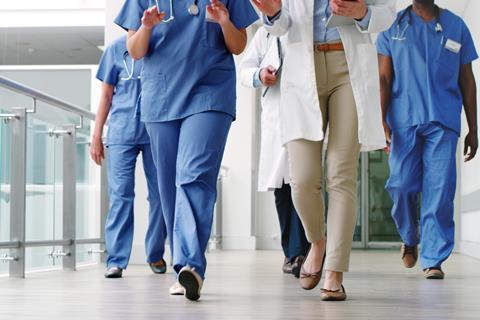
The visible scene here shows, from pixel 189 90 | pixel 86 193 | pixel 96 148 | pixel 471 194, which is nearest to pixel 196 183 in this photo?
pixel 189 90

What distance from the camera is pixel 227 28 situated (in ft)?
9.91

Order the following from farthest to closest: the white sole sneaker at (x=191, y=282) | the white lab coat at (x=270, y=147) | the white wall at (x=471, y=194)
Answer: the white wall at (x=471, y=194), the white lab coat at (x=270, y=147), the white sole sneaker at (x=191, y=282)

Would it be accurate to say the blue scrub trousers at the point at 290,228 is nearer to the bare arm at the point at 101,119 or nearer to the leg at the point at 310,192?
the bare arm at the point at 101,119

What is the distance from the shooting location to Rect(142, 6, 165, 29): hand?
9.67ft

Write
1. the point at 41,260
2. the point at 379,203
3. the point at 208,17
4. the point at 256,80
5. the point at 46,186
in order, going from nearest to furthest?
the point at 208,17, the point at 256,80, the point at 41,260, the point at 46,186, the point at 379,203

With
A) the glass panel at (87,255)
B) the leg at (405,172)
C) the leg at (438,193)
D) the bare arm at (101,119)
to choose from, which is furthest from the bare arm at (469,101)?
the glass panel at (87,255)

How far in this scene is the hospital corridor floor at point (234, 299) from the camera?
254 centimetres

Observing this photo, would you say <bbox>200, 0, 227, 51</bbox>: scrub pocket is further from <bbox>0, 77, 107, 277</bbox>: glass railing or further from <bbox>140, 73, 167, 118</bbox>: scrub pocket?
<bbox>0, 77, 107, 277</bbox>: glass railing

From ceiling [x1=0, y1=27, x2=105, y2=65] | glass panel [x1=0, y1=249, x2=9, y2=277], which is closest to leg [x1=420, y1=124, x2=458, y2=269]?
glass panel [x1=0, y1=249, x2=9, y2=277]

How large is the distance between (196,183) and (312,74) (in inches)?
20.8

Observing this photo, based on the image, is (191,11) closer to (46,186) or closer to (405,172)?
(405,172)

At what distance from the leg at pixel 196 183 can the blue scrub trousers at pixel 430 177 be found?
159 cm

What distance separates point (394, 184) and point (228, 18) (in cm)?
177

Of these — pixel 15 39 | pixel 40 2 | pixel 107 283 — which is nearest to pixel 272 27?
pixel 107 283
